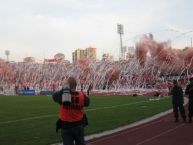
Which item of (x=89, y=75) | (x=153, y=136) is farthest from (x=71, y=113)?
(x=89, y=75)

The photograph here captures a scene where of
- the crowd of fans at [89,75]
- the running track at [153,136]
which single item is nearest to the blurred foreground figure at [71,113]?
the running track at [153,136]

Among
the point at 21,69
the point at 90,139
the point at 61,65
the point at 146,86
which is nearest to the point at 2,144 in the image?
the point at 90,139

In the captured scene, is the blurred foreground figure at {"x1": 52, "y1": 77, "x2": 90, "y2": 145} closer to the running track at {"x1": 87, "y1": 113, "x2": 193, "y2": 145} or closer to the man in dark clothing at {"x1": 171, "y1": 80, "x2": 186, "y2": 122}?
the running track at {"x1": 87, "y1": 113, "x2": 193, "y2": 145}

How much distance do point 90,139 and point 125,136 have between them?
1.34 metres

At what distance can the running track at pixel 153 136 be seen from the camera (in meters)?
14.2

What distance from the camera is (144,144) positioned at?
1376 cm

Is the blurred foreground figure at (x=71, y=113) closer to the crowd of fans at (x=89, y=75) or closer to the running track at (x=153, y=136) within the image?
the running track at (x=153, y=136)

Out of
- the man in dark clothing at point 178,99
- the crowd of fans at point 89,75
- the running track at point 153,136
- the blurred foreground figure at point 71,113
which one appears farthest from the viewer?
the crowd of fans at point 89,75

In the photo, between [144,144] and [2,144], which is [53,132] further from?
[144,144]

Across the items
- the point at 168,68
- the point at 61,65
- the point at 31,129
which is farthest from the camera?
the point at 61,65

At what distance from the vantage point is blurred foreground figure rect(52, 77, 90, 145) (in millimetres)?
8703

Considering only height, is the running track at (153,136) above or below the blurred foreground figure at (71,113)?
below

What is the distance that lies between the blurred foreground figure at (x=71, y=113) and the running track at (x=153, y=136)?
5.39 m

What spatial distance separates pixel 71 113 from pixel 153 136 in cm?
722
